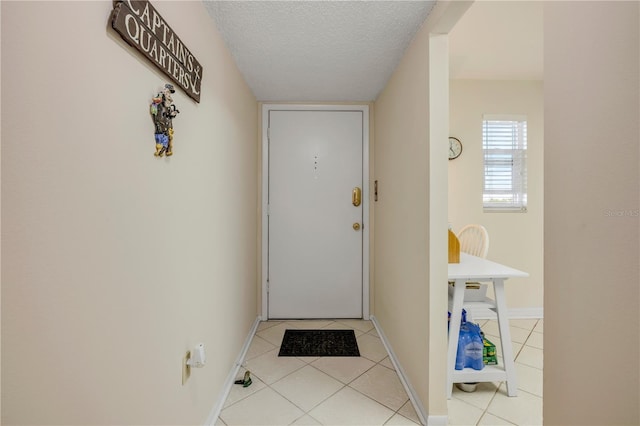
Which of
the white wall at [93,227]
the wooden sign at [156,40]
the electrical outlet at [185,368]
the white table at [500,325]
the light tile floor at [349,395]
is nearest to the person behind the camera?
the white wall at [93,227]

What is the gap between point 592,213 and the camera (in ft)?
2.08

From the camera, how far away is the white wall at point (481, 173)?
2.97m

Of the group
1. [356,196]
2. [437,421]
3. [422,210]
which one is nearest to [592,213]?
[422,210]

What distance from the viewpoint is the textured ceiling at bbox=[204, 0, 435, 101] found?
148cm

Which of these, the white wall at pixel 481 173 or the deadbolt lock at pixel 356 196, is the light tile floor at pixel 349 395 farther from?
the deadbolt lock at pixel 356 196

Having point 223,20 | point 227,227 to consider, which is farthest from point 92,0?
point 227,227

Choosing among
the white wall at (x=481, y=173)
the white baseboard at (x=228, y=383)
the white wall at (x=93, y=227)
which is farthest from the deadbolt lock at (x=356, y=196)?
the white wall at (x=93, y=227)

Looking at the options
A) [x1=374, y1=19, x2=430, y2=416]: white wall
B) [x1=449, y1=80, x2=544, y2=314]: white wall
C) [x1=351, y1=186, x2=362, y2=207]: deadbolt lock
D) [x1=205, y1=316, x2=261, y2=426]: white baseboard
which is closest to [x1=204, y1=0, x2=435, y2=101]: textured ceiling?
[x1=374, y1=19, x2=430, y2=416]: white wall

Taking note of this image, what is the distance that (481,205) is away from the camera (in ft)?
9.77

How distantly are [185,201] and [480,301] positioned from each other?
1.93 meters

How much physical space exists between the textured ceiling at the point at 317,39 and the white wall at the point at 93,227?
35cm

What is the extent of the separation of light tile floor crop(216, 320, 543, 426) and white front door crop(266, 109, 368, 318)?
68 centimetres

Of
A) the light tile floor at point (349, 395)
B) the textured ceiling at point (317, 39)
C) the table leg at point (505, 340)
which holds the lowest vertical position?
the light tile floor at point (349, 395)

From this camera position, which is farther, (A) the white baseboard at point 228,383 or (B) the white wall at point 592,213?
(A) the white baseboard at point 228,383
